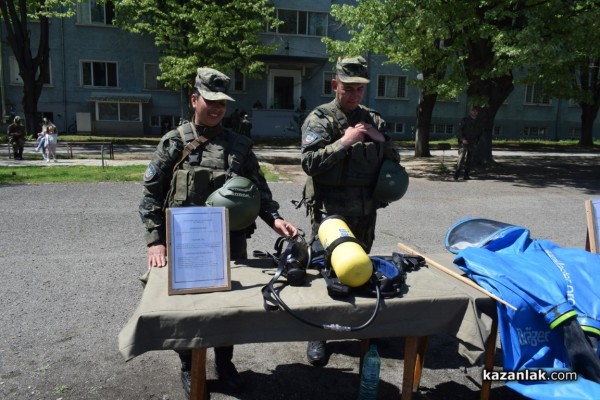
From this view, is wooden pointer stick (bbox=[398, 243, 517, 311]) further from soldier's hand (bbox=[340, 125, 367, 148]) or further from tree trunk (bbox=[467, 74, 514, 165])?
tree trunk (bbox=[467, 74, 514, 165])

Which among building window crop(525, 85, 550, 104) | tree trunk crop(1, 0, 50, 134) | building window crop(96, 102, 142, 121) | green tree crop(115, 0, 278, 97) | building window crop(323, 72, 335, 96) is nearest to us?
green tree crop(115, 0, 278, 97)

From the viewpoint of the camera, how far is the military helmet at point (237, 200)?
115 inches

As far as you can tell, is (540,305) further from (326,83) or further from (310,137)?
(326,83)

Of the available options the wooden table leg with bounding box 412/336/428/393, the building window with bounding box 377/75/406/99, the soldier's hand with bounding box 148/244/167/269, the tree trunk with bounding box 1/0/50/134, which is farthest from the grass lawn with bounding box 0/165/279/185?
the building window with bounding box 377/75/406/99

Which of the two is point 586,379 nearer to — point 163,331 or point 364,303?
point 364,303

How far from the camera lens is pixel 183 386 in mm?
3322

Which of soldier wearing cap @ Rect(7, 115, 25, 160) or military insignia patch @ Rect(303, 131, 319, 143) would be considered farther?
soldier wearing cap @ Rect(7, 115, 25, 160)

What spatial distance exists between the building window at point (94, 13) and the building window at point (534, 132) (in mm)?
27865

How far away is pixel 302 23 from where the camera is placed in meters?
30.4

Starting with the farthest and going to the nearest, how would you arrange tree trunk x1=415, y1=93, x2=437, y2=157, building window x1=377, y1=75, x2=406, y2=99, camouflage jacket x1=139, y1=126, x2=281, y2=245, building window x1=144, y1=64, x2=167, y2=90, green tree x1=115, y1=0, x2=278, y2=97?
1. building window x1=377, y1=75, x2=406, y2=99
2. building window x1=144, y1=64, x2=167, y2=90
3. green tree x1=115, y1=0, x2=278, y2=97
4. tree trunk x1=415, y1=93, x2=437, y2=157
5. camouflage jacket x1=139, y1=126, x2=281, y2=245

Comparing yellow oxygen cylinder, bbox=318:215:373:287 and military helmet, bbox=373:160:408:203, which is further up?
military helmet, bbox=373:160:408:203

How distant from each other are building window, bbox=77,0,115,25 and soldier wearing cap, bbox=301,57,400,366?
28.1 m

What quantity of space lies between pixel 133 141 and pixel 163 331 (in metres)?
24.5

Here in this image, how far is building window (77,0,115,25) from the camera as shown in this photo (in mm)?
28062
